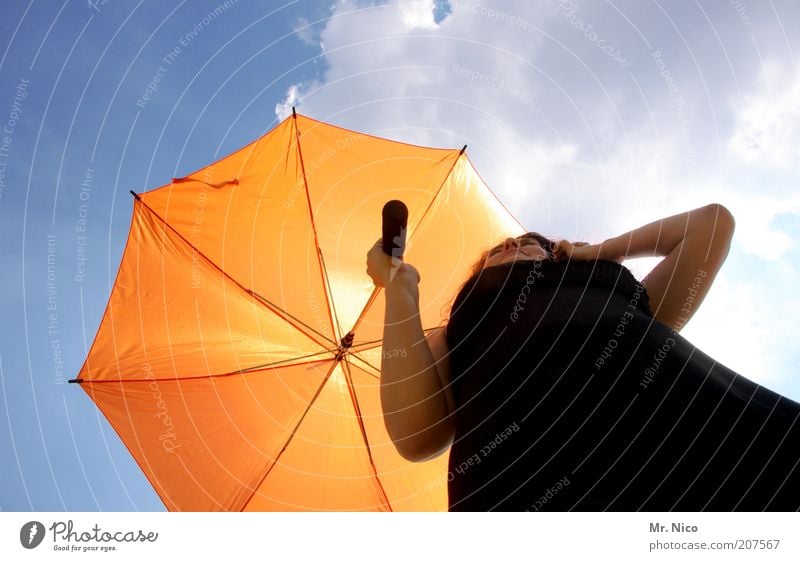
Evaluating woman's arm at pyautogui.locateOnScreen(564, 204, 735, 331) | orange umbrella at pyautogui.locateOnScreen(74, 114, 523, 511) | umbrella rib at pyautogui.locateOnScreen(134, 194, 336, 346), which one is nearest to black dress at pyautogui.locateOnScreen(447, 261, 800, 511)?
woman's arm at pyautogui.locateOnScreen(564, 204, 735, 331)

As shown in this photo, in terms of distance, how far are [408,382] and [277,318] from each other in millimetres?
2892

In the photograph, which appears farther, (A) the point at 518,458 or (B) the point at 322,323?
(B) the point at 322,323

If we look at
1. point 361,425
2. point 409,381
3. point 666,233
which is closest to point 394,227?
point 409,381

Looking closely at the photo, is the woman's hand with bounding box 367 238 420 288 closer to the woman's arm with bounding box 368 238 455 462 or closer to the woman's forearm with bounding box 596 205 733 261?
the woman's arm with bounding box 368 238 455 462

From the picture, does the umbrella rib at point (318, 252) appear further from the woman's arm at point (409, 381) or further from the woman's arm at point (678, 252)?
the woman's arm at point (678, 252)

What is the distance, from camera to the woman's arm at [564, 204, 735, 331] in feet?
4.11

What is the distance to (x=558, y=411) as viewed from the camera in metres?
0.94

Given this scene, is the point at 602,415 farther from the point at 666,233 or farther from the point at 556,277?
the point at 666,233

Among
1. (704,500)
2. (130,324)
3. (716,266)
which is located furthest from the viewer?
(130,324)

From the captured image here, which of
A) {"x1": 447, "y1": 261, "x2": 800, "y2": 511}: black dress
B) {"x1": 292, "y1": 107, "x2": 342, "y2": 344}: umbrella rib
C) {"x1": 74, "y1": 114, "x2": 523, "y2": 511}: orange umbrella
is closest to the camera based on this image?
{"x1": 447, "y1": 261, "x2": 800, "y2": 511}: black dress
